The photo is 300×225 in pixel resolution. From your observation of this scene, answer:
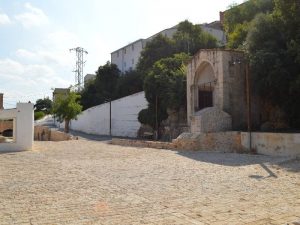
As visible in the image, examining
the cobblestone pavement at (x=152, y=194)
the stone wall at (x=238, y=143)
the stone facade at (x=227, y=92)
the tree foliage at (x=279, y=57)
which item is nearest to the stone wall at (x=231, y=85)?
the stone facade at (x=227, y=92)

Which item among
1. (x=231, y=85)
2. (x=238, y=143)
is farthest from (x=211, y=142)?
(x=231, y=85)

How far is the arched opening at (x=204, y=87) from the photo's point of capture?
1080 inches

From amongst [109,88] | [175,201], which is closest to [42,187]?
[175,201]

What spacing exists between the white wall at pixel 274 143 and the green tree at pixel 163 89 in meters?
13.7

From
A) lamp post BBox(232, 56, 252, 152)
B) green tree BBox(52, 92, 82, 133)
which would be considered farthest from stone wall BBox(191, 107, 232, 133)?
green tree BBox(52, 92, 82, 133)

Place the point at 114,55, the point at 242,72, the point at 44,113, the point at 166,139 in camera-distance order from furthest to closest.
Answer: the point at 44,113 → the point at 114,55 → the point at 166,139 → the point at 242,72

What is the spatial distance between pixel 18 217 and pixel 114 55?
73873mm

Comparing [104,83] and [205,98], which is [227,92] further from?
[104,83]

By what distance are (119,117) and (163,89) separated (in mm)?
11834

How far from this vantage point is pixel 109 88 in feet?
195

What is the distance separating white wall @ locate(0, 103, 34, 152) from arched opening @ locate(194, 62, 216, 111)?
12.0 meters

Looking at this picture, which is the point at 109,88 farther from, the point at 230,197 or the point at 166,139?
the point at 230,197

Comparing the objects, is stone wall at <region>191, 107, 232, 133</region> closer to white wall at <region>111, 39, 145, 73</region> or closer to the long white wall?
the long white wall

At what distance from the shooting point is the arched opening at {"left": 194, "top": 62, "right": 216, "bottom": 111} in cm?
2744
